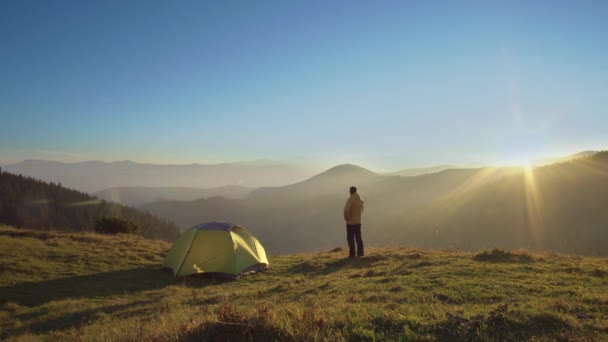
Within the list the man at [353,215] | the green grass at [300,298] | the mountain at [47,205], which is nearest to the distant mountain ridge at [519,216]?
the man at [353,215]

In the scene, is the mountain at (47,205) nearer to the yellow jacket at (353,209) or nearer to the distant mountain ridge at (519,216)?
the distant mountain ridge at (519,216)

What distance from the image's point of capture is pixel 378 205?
156250mm

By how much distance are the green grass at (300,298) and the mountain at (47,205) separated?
191 ft

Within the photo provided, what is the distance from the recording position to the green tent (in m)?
15.8

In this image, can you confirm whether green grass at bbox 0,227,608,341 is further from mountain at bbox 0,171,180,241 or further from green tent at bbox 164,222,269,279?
mountain at bbox 0,171,180,241

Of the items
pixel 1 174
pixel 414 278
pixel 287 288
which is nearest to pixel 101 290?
pixel 287 288

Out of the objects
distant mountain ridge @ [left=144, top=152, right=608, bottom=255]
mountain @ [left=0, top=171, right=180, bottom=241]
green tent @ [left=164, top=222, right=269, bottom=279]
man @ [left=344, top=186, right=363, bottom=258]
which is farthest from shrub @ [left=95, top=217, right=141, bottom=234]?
mountain @ [left=0, top=171, right=180, bottom=241]

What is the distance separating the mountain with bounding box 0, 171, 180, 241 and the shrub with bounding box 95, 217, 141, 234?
44186 mm

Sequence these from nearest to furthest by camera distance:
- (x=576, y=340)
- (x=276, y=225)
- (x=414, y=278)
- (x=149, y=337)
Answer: (x=576, y=340)
(x=149, y=337)
(x=414, y=278)
(x=276, y=225)

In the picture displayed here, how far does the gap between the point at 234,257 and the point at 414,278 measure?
862 cm

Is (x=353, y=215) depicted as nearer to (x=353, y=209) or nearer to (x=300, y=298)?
(x=353, y=209)

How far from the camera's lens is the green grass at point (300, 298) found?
5031 mm

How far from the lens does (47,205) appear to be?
84188mm

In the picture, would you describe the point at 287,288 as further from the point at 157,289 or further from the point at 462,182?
the point at 462,182
